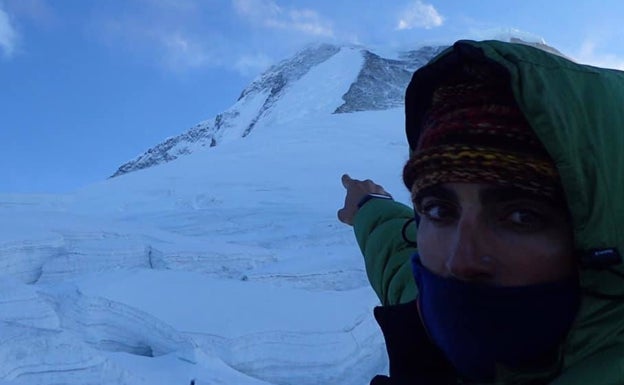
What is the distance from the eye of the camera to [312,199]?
10469 millimetres

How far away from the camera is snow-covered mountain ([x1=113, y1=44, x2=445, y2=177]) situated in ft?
128

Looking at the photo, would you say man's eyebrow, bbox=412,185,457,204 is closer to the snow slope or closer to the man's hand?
the man's hand

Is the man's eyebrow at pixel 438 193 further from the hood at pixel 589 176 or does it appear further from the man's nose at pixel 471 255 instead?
the hood at pixel 589 176

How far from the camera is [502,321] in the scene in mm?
867

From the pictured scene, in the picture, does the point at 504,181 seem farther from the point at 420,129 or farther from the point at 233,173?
the point at 233,173

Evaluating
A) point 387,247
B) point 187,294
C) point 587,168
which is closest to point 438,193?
point 587,168

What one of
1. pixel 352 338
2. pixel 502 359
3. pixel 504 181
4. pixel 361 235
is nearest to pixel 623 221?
pixel 504 181

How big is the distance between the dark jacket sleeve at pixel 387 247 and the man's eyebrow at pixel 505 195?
0.48 metres

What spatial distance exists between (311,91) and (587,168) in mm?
41947

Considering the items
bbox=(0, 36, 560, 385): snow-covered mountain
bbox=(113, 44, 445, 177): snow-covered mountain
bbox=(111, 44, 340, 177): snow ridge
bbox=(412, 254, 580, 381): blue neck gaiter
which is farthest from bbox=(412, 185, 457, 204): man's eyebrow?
bbox=(111, 44, 340, 177): snow ridge

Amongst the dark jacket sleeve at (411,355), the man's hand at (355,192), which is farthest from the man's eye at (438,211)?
the man's hand at (355,192)

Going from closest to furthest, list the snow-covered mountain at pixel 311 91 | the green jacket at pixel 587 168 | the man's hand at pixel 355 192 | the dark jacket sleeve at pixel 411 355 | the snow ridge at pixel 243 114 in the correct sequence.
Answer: the green jacket at pixel 587 168 → the dark jacket sleeve at pixel 411 355 → the man's hand at pixel 355 192 → the snow-covered mountain at pixel 311 91 → the snow ridge at pixel 243 114

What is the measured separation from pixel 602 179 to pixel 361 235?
1.04 m

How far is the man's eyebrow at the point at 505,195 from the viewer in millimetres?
859
